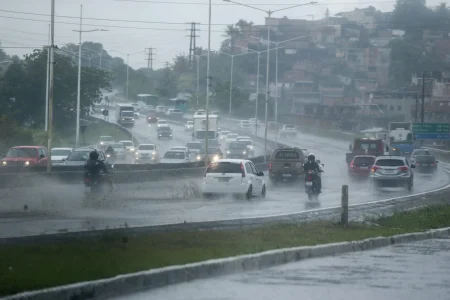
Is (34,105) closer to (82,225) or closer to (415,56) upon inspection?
(82,225)

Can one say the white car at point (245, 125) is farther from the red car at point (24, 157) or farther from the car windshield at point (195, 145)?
the red car at point (24, 157)

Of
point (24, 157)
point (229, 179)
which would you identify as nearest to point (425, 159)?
point (24, 157)

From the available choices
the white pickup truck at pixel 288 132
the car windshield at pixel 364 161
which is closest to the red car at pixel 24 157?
the car windshield at pixel 364 161

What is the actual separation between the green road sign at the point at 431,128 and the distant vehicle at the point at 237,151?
20.3 m

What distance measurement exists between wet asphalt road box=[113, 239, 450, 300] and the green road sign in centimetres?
6981

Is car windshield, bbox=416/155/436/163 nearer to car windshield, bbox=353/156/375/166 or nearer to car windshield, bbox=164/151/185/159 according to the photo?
car windshield, bbox=353/156/375/166

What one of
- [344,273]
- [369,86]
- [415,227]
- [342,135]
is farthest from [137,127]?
[344,273]

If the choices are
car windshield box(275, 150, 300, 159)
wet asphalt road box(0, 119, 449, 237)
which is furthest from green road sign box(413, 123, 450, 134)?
car windshield box(275, 150, 300, 159)

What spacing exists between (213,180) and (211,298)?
2140 cm

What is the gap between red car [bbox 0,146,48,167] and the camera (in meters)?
41.2

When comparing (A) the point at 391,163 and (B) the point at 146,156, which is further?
(B) the point at 146,156

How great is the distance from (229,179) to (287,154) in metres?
17.2

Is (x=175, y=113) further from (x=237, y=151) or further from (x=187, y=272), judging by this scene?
(x=187, y=272)

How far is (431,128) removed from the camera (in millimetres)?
82812
